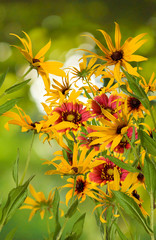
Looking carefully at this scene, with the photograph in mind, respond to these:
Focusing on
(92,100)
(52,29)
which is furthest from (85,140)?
(52,29)

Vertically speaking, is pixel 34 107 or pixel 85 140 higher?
pixel 34 107

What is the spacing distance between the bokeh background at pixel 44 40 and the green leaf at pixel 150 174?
1461mm

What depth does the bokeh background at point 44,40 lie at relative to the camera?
1.84 meters

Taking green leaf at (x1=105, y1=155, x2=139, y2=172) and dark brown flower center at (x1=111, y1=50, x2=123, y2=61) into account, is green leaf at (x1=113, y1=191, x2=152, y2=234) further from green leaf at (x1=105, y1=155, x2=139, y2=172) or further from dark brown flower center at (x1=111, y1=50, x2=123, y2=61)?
dark brown flower center at (x1=111, y1=50, x2=123, y2=61)

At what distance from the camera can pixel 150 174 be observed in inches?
11.3

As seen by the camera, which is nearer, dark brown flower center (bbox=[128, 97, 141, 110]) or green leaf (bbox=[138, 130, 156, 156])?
green leaf (bbox=[138, 130, 156, 156])

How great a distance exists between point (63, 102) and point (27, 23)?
216 cm

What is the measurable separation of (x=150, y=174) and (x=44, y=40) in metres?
2.07

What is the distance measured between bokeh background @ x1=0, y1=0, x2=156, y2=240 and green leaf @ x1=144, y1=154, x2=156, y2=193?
4.79 feet

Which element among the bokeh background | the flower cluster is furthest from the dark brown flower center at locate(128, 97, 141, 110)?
the bokeh background

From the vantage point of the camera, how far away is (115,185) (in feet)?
1.02

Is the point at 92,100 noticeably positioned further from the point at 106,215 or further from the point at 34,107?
the point at 34,107

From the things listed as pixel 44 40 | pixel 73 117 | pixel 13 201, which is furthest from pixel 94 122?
pixel 44 40

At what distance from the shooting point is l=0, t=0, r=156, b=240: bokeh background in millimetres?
1838
